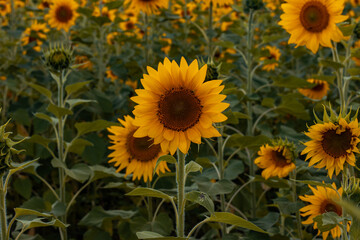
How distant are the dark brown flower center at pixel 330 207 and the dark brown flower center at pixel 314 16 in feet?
2.59

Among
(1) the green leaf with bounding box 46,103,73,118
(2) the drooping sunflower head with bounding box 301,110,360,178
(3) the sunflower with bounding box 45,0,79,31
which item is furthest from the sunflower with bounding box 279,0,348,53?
Result: (3) the sunflower with bounding box 45,0,79,31

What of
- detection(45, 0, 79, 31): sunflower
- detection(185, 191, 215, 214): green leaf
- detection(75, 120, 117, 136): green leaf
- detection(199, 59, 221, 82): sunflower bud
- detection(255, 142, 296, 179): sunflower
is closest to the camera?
detection(185, 191, 215, 214): green leaf

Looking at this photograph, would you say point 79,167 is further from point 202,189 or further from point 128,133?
point 202,189

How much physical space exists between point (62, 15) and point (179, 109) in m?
2.43

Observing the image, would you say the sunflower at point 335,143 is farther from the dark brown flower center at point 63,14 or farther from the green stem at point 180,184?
the dark brown flower center at point 63,14

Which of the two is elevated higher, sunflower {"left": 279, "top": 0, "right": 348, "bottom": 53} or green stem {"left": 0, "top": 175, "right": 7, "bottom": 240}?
sunflower {"left": 279, "top": 0, "right": 348, "bottom": 53}

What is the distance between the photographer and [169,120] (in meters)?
1.28

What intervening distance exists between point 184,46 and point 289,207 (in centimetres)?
194

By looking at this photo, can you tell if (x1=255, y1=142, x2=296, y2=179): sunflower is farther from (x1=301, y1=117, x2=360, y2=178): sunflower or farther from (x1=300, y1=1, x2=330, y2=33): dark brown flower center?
(x1=300, y1=1, x2=330, y2=33): dark brown flower center

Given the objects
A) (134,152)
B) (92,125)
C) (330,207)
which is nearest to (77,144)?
(92,125)

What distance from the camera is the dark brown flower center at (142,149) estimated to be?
75.2 inches

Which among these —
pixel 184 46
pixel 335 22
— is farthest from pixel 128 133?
pixel 184 46

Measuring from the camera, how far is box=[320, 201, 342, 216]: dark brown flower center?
62.6 inches

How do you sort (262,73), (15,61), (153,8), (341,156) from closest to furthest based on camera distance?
(341,156) → (153,8) → (15,61) → (262,73)
